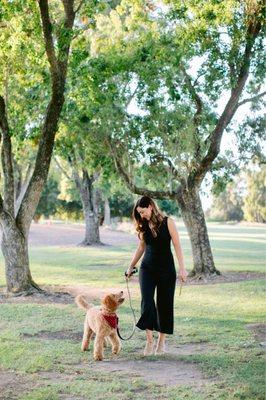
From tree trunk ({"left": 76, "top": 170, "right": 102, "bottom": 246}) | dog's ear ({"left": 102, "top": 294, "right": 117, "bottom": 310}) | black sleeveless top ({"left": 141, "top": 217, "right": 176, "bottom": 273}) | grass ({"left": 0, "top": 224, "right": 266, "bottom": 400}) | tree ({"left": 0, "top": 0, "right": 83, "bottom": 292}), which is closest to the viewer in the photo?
grass ({"left": 0, "top": 224, "right": 266, "bottom": 400})

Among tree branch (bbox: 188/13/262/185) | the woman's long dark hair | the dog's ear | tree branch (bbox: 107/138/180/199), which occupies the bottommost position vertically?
the dog's ear

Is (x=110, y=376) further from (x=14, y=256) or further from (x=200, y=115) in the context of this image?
(x=200, y=115)

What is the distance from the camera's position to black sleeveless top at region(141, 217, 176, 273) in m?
7.98

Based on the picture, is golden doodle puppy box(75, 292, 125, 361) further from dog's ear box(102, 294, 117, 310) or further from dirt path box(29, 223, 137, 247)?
dirt path box(29, 223, 137, 247)

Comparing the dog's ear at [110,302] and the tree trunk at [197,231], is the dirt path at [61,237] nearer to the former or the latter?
the tree trunk at [197,231]

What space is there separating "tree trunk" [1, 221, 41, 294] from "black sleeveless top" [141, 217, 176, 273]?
23.6 ft

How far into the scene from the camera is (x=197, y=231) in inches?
779

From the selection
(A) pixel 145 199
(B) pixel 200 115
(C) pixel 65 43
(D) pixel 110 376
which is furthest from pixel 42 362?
(B) pixel 200 115

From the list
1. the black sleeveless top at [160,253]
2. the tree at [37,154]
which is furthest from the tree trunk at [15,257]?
the black sleeveless top at [160,253]

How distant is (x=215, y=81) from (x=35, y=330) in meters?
10.9

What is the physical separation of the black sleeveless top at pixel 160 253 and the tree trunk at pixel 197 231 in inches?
459

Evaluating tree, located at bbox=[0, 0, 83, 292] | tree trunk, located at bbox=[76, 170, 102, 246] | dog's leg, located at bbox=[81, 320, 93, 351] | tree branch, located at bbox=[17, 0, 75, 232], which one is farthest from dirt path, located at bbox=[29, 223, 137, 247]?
dog's leg, located at bbox=[81, 320, 93, 351]

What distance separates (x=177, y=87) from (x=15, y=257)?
291 inches

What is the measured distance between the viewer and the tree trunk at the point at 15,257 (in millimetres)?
14625
